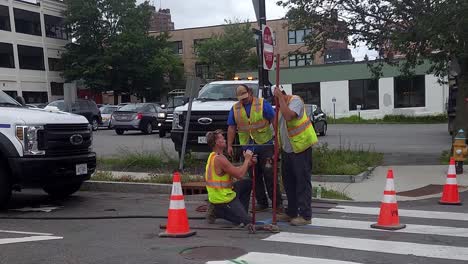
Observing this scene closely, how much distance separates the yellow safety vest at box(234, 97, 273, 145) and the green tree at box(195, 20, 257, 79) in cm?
4622

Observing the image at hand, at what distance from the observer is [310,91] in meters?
43.3

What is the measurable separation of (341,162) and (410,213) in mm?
4160

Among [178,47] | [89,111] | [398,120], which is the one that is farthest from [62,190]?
[178,47]

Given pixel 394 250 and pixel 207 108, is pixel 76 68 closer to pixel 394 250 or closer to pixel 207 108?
pixel 207 108

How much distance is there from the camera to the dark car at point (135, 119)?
2703cm

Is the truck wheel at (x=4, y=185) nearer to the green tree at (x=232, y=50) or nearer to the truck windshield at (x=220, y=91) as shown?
the truck windshield at (x=220, y=91)

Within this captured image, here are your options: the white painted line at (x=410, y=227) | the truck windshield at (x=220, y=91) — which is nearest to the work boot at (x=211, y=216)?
the white painted line at (x=410, y=227)

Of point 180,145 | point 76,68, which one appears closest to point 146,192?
point 180,145

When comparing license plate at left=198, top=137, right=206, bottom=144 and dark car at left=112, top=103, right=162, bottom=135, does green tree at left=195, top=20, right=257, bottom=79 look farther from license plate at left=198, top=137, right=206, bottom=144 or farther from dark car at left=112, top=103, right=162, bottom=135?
license plate at left=198, top=137, right=206, bottom=144

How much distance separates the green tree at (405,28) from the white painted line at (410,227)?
5.83 metres

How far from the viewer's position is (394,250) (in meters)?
6.07

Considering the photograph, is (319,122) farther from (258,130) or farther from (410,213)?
(258,130)

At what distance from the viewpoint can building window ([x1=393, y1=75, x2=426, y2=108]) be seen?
131 ft

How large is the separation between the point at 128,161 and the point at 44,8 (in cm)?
4578
